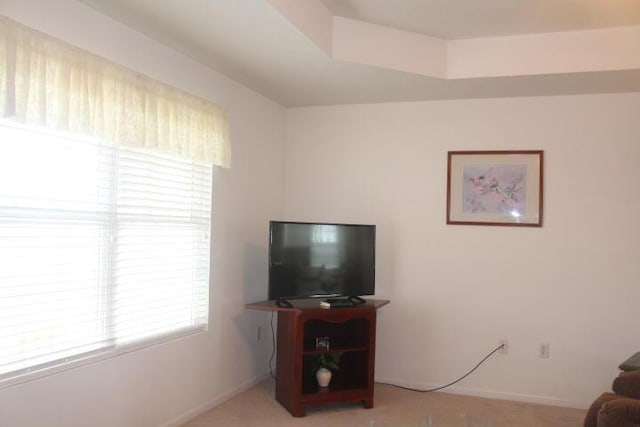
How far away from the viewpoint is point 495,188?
4.08m

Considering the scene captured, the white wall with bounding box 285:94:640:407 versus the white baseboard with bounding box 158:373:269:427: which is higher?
the white wall with bounding box 285:94:640:407

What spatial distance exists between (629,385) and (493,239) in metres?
1.50

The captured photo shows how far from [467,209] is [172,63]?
7.74 ft

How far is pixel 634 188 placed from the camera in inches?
150

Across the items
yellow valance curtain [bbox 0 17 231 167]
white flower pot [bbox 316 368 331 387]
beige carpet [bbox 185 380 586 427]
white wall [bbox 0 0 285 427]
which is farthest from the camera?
white flower pot [bbox 316 368 331 387]

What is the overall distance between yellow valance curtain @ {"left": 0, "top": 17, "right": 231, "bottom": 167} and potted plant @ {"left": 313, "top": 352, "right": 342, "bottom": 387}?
5.17 ft

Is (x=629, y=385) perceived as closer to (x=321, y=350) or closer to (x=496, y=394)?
(x=496, y=394)

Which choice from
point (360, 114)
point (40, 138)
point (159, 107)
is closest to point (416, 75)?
point (360, 114)

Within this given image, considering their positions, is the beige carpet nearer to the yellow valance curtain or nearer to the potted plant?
the potted plant

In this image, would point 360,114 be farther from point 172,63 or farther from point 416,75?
point 172,63

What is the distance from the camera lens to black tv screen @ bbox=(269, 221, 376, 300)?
12.0 feet

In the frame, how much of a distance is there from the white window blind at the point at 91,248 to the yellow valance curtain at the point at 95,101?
4.0 inches

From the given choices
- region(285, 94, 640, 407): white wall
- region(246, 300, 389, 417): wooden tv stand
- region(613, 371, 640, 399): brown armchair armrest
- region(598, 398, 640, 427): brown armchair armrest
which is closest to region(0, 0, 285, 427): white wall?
→ region(246, 300, 389, 417): wooden tv stand

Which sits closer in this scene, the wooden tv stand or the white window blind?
the white window blind
